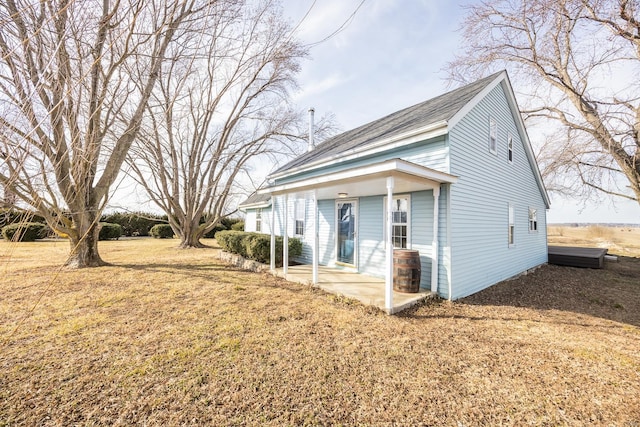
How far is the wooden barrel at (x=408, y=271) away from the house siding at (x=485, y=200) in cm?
74

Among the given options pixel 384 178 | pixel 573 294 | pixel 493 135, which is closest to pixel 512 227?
pixel 573 294

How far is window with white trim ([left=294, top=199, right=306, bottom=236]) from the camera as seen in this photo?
10.5 meters

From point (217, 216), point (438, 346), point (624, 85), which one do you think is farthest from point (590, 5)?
point (217, 216)

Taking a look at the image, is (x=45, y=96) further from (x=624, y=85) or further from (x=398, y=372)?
(x=624, y=85)

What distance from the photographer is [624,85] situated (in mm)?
7973

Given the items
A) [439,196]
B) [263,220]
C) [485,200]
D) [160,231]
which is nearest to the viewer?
[439,196]

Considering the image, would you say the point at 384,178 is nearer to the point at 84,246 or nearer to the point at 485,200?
the point at 485,200

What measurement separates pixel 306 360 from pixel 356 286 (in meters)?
3.24

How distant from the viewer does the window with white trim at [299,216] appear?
34.6 feet

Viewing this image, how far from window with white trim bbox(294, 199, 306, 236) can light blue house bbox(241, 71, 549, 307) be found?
0.73ft

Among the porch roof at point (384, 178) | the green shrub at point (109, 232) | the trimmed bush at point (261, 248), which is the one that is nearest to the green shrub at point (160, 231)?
the green shrub at point (109, 232)

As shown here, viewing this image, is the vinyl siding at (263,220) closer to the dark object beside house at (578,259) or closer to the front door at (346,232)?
the front door at (346,232)

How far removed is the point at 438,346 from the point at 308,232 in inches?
266

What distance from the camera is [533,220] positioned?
34.2 feet
